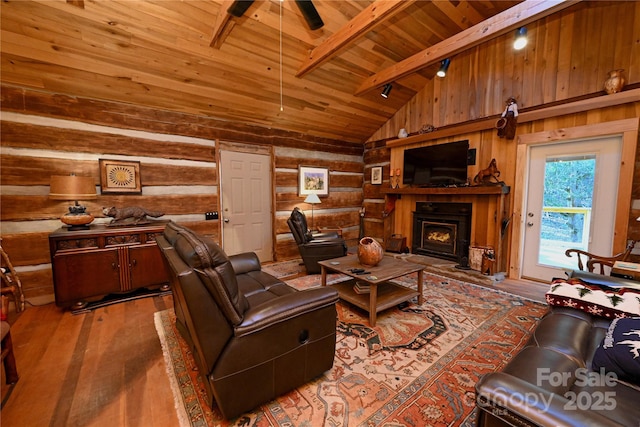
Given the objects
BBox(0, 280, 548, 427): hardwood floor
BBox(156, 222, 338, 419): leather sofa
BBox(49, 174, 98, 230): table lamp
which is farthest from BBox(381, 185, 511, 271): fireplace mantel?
BBox(49, 174, 98, 230): table lamp

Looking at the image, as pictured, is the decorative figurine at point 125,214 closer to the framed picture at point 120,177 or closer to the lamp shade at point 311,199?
the framed picture at point 120,177

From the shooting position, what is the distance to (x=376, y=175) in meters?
5.82

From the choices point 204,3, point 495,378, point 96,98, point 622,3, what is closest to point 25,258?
point 96,98

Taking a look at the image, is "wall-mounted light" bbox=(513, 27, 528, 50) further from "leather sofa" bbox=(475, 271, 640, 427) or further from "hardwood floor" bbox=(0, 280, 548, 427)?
"hardwood floor" bbox=(0, 280, 548, 427)

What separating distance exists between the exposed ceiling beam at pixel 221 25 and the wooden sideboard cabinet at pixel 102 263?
7.45 feet

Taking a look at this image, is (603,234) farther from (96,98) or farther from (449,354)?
(96,98)

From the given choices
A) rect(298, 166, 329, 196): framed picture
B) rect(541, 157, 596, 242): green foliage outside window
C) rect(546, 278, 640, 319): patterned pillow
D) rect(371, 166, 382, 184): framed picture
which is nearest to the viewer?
rect(546, 278, 640, 319): patterned pillow

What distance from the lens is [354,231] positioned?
6.16 m

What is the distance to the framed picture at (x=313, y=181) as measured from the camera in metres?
5.11

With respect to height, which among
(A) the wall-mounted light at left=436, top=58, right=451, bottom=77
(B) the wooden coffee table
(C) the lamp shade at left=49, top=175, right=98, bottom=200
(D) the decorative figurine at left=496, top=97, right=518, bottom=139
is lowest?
(B) the wooden coffee table

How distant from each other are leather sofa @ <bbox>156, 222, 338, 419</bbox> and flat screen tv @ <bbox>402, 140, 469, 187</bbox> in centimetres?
364

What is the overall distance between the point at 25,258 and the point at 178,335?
2.28 m

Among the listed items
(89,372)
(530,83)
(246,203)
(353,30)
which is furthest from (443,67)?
(89,372)

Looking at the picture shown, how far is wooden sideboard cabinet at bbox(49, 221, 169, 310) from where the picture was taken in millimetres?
2594
